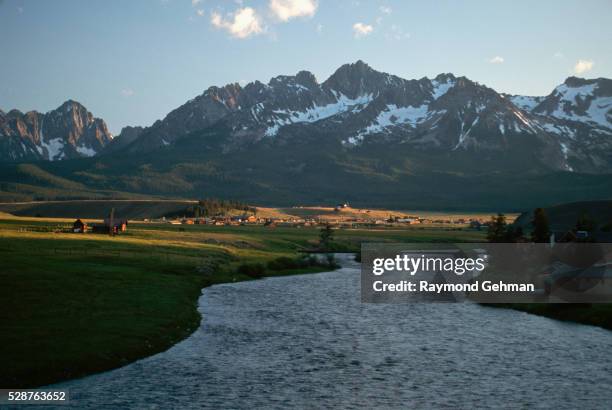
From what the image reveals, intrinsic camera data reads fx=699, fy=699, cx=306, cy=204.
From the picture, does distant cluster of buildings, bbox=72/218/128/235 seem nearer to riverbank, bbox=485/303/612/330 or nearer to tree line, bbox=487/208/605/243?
tree line, bbox=487/208/605/243

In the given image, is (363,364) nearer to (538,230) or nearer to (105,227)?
(538,230)

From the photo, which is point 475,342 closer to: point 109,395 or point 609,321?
point 609,321

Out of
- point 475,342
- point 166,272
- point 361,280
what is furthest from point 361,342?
point 361,280

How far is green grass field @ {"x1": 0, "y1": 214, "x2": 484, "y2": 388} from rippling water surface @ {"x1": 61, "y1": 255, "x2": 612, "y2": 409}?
2491 mm

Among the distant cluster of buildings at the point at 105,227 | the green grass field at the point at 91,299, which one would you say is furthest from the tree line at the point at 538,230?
the distant cluster of buildings at the point at 105,227

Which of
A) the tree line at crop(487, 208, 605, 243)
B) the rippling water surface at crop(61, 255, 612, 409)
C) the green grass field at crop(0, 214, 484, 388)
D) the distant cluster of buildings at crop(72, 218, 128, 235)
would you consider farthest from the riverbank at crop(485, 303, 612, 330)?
the distant cluster of buildings at crop(72, 218, 128, 235)

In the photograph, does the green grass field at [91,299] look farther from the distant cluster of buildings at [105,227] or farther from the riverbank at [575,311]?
the riverbank at [575,311]

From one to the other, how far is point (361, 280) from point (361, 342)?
56114 mm

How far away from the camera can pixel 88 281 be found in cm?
8394

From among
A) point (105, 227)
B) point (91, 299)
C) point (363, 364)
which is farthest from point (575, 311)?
point (105, 227)

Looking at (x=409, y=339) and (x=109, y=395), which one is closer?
(x=109, y=395)

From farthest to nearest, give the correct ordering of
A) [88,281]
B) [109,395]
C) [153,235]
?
[153,235] → [88,281] → [109,395]

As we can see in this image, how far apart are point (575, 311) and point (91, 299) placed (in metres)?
55.9

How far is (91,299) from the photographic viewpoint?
73.2 meters
